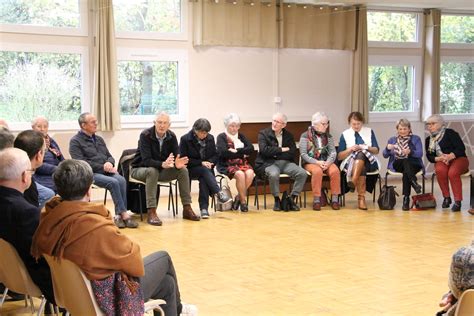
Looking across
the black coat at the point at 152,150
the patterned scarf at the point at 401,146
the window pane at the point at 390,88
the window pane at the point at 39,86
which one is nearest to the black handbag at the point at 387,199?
the patterned scarf at the point at 401,146

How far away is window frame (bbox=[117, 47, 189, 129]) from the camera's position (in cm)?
932

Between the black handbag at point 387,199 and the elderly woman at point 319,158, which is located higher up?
the elderly woman at point 319,158

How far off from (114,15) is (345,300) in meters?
5.82

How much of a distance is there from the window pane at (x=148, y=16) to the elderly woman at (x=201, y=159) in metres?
2.10

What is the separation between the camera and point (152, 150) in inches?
302

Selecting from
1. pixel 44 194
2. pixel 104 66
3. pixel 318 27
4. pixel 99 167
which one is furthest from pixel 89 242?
pixel 318 27

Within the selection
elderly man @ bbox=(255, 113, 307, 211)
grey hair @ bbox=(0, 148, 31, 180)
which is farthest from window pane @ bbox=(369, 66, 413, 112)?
grey hair @ bbox=(0, 148, 31, 180)

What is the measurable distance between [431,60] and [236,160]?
15.6ft

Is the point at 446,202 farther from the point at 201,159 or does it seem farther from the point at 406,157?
the point at 201,159

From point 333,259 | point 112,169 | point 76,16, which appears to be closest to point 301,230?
point 333,259

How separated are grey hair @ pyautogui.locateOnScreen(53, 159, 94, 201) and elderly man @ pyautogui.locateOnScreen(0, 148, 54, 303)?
0.40 meters

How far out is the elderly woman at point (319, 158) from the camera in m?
8.55

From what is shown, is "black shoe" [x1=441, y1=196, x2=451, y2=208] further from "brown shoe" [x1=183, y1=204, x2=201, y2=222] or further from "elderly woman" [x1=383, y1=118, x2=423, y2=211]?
"brown shoe" [x1=183, y1=204, x2=201, y2=222]

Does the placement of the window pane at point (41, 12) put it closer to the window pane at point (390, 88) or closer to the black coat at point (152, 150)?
the black coat at point (152, 150)
